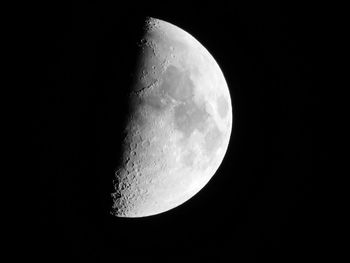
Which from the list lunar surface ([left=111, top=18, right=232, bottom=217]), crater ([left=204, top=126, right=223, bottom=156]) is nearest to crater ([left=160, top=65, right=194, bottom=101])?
lunar surface ([left=111, top=18, right=232, bottom=217])

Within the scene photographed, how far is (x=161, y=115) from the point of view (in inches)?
142

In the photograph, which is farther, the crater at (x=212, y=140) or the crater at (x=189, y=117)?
the crater at (x=212, y=140)

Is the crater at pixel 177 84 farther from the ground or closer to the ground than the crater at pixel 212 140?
farther from the ground

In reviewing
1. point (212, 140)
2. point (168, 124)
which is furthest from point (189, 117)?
point (212, 140)

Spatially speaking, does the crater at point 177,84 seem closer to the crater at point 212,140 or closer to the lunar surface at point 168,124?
the lunar surface at point 168,124

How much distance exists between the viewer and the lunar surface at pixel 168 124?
143 inches

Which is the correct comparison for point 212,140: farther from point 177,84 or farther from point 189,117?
point 177,84

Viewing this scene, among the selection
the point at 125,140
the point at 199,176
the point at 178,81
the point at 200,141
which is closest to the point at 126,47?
the point at 178,81

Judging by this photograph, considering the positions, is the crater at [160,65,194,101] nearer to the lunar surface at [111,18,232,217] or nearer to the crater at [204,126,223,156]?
the lunar surface at [111,18,232,217]

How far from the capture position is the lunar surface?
3621 millimetres

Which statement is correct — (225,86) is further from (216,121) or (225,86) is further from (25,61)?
(25,61)

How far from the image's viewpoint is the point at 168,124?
3.65 metres

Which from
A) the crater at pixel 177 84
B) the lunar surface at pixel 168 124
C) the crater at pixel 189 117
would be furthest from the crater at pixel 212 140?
the crater at pixel 177 84

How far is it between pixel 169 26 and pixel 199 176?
158cm
